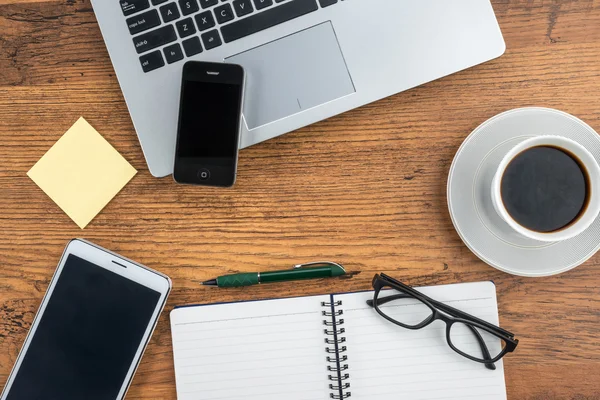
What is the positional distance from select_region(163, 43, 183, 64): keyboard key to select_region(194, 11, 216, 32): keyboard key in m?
0.04

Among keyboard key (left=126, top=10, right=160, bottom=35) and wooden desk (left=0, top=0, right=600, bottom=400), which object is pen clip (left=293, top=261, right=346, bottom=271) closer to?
wooden desk (left=0, top=0, right=600, bottom=400)

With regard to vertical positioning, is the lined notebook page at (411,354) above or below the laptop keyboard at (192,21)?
below

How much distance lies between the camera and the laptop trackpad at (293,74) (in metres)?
0.62

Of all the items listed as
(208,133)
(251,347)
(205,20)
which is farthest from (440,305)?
(205,20)

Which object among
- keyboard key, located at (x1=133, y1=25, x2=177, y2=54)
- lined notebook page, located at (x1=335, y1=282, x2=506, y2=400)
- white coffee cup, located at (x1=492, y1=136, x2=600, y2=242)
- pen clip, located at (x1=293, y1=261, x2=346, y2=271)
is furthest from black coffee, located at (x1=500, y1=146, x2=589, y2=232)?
keyboard key, located at (x1=133, y1=25, x2=177, y2=54)

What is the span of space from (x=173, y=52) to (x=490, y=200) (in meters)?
0.44

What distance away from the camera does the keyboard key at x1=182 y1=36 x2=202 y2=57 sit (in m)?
0.62

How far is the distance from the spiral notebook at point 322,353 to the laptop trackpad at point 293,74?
26 centimetres

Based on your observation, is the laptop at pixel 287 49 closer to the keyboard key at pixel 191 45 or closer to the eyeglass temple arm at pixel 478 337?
the keyboard key at pixel 191 45

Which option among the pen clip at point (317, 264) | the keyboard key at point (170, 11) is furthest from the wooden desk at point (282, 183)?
the keyboard key at point (170, 11)

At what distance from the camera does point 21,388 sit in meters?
0.64

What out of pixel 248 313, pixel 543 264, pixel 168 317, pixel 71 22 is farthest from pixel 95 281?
pixel 543 264

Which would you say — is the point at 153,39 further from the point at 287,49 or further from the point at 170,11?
the point at 287,49

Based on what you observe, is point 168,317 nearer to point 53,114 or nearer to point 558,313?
point 53,114
